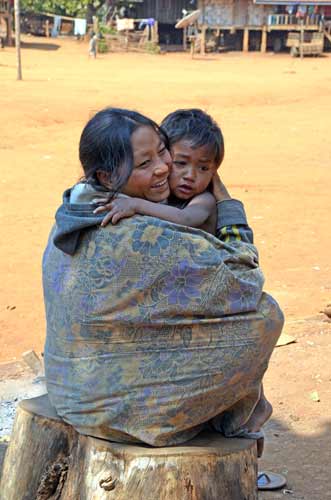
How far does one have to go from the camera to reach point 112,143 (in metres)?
2.21

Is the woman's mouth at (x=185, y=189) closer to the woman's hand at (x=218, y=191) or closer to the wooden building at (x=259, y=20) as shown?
the woman's hand at (x=218, y=191)

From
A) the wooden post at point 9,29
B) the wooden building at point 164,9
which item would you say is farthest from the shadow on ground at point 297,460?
the wooden building at point 164,9

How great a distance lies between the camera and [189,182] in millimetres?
2553

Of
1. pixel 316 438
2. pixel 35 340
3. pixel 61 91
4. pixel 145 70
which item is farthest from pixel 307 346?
pixel 145 70

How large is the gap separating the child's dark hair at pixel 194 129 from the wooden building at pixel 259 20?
35039mm

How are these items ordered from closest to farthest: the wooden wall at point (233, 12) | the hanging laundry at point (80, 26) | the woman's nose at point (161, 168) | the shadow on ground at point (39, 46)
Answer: the woman's nose at point (161, 168) < the shadow on ground at point (39, 46) < the hanging laundry at point (80, 26) < the wooden wall at point (233, 12)

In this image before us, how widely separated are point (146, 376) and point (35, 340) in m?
3.52

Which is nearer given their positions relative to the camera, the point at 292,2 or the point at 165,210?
the point at 165,210

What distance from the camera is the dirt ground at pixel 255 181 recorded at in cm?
434

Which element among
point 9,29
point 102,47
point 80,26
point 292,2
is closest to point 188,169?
point 9,29

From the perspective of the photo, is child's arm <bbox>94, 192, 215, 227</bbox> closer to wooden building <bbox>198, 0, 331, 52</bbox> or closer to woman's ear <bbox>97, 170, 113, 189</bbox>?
woman's ear <bbox>97, 170, 113, 189</bbox>

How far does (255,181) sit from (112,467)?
9147 millimetres

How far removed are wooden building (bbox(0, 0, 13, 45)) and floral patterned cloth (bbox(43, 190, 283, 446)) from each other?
32.7 metres

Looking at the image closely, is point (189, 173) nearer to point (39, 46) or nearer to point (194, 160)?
point (194, 160)
